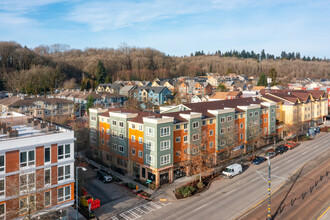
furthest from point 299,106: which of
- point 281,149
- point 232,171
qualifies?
point 232,171

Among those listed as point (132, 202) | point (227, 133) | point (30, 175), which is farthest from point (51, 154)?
point (227, 133)

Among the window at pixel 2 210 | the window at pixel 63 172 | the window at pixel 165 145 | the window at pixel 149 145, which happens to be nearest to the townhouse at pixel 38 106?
the window at pixel 149 145

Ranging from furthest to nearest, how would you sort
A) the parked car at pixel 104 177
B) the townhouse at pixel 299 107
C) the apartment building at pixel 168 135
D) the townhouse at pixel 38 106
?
the townhouse at pixel 38 106
the townhouse at pixel 299 107
the parked car at pixel 104 177
the apartment building at pixel 168 135

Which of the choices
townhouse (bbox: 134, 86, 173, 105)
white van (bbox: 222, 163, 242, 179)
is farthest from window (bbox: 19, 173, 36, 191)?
townhouse (bbox: 134, 86, 173, 105)

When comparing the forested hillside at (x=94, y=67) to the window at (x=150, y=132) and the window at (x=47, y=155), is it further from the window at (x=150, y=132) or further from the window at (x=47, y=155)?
the window at (x=47, y=155)

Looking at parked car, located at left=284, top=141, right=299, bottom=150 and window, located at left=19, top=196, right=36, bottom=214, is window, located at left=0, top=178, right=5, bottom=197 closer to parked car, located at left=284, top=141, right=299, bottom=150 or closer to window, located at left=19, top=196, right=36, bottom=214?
window, located at left=19, top=196, right=36, bottom=214

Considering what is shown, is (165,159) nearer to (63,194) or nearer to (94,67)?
(63,194)
